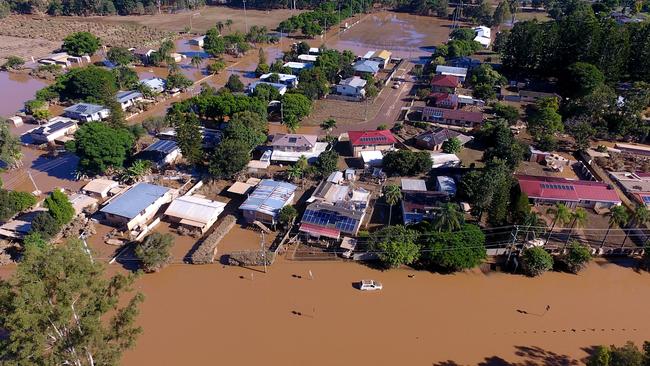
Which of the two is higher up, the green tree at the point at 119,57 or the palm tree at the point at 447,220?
the green tree at the point at 119,57

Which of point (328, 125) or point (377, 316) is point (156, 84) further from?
point (377, 316)

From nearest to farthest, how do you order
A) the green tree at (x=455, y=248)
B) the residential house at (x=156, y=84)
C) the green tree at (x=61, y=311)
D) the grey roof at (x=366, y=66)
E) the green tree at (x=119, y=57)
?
the green tree at (x=61, y=311) < the green tree at (x=455, y=248) < the residential house at (x=156, y=84) < the grey roof at (x=366, y=66) < the green tree at (x=119, y=57)

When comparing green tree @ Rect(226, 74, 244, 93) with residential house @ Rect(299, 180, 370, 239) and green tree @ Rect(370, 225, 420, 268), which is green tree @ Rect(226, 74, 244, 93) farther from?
green tree @ Rect(370, 225, 420, 268)

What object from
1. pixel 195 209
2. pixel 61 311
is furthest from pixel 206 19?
pixel 61 311

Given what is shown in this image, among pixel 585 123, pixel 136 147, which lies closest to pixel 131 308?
pixel 136 147

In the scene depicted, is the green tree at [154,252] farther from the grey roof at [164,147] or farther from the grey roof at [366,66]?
the grey roof at [366,66]

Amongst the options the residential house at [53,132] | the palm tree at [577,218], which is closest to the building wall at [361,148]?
the palm tree at [577,218]
